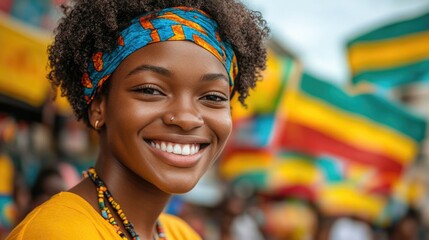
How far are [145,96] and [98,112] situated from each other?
22cm

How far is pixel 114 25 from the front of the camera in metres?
2.06

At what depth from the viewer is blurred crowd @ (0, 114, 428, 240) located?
4941 millimetres

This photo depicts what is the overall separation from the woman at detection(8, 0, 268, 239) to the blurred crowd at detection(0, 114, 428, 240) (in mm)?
2597

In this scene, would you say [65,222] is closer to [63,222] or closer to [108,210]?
[63,222]

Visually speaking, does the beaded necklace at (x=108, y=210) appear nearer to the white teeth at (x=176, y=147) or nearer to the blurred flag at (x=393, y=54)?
the white teeth at (x=176, y=147)

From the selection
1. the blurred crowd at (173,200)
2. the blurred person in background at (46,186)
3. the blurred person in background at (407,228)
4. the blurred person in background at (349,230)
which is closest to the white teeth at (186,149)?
the blurred crowd at (173,200)

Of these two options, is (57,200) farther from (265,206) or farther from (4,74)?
(265,206)

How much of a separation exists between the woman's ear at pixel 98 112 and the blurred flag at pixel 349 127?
507 centimetres

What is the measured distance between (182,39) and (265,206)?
6109 mm

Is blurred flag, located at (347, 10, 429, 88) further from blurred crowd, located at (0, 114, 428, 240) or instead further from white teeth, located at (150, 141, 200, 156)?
white teeth, located at (150, 141, 200, 156)

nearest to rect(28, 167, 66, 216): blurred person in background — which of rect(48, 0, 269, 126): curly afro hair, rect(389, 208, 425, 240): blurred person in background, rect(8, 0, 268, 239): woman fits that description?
rect(48, 0, 269, 126): curly afro hair

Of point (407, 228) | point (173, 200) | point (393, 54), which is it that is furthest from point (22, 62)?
point (393, 54)

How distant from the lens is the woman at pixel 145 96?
79.2 inches

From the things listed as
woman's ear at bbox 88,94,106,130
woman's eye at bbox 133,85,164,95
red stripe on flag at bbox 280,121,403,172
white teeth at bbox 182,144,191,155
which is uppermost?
woman's eye at bbox 133,85,164,95
